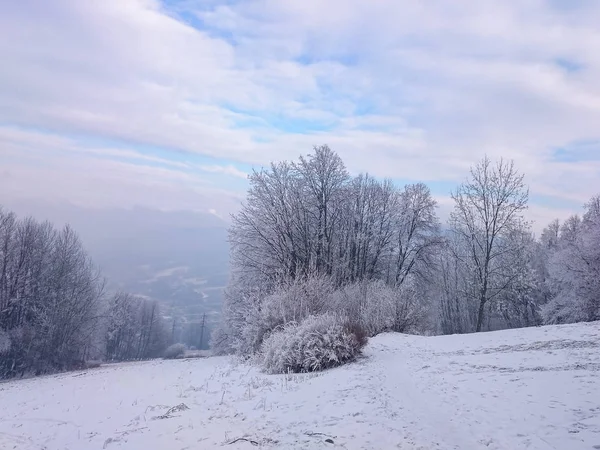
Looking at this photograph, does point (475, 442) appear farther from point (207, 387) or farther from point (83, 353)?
point (83, 353)

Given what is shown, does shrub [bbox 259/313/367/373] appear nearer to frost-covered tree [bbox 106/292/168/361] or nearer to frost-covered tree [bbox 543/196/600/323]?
frost-covered tree [bbox 543/196/600/323]

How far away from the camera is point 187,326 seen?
111375mm

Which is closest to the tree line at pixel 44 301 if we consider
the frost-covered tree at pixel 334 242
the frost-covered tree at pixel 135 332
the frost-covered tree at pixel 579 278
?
the frost-covered tree at pixel 334 242

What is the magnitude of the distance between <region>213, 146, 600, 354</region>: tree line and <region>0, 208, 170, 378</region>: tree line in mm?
13853

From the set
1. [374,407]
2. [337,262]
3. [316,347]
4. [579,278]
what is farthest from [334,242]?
[374,407]

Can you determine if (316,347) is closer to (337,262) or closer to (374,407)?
(374,407)

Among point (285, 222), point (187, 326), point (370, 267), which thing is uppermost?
point (285, 222)

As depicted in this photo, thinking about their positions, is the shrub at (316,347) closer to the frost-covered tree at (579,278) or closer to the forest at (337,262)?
the forest at (337,262)

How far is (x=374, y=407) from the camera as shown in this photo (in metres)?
8.90

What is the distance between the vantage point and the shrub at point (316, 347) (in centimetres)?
1473

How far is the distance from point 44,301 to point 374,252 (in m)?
29.9

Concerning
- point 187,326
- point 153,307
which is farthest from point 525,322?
point 187,326

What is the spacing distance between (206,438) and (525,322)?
46655 millimetres

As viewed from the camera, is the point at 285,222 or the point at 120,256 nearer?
the point at 285,222
